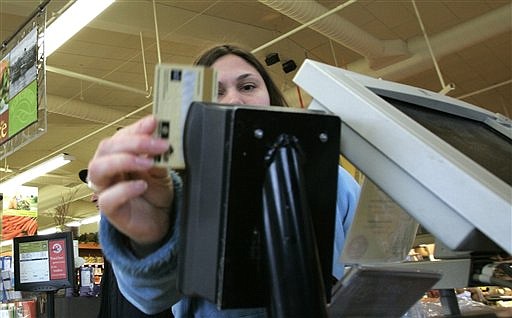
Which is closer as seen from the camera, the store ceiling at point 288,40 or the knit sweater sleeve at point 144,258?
the knit sweater sleeve at point 144,258

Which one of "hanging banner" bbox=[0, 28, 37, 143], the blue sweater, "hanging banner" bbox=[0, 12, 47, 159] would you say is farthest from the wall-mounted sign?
the blue sweater

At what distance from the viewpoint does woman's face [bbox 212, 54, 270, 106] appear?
1170mm

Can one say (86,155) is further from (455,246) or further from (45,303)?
(455,246)

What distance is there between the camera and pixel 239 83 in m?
1.20

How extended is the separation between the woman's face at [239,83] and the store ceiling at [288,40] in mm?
4070

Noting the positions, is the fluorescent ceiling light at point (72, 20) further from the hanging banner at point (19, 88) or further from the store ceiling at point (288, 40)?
the store ceiling at point (288, 40)

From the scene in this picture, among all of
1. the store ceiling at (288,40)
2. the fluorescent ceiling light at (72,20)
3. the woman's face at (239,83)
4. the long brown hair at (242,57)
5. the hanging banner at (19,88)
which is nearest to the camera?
the woman's face at (239,83)

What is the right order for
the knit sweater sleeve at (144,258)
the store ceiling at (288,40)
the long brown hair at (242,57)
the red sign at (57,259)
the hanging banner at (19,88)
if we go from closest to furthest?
1. the knit sweater sleeve at (144,258)
2. the long brown hair at (242,57)
3. the red sign at (57,259)
4. the hanging banner at (19,88)
5. the store ceiling at (288,40)

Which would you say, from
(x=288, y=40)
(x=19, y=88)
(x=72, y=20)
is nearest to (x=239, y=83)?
(x=72, y=20)

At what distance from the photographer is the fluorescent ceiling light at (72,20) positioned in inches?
156

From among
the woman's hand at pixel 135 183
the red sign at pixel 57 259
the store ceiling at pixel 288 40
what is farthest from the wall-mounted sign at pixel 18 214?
the woman's hand at pixel 135 183

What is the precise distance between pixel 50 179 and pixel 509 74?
1075cm

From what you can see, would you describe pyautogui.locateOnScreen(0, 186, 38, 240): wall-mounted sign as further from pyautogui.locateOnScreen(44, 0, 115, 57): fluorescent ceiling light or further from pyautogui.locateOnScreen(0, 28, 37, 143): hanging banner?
pyautogui.locateOnScreen(44, 0, 115, 57): fluorescent ceiling light

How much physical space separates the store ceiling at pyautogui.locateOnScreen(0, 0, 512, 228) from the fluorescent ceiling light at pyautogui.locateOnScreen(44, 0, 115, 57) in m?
1.17
